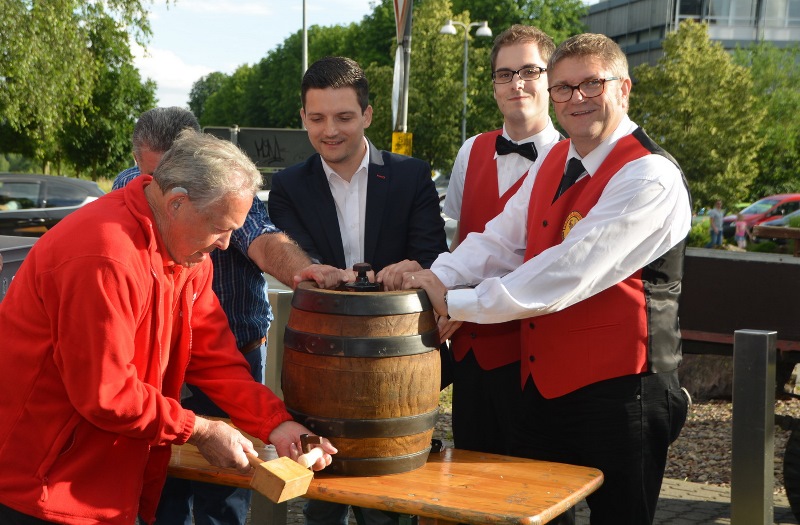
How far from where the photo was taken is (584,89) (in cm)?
297

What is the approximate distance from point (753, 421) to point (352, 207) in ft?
5.29

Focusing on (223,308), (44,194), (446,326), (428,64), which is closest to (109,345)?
(446,326)

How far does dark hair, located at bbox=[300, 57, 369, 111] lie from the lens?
342cm

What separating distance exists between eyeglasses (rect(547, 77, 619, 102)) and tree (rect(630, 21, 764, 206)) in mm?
26544

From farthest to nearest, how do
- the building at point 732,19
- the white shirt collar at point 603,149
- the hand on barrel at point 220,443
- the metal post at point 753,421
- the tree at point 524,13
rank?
the building at point 732,19, the tree at point 524,13, the metal post at point 753,421, the white shirt collar at point 603,149, the hand on barrel at point 220,443

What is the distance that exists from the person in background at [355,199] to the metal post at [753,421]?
1.13 metres

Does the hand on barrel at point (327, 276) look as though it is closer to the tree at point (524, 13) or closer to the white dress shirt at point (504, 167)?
the white dress shirt at point (504, 167)

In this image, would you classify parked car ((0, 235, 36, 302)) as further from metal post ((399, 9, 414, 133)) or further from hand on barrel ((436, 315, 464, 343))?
metal post ((399, 9, 414, 133))

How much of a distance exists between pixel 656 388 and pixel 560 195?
67 centimetres

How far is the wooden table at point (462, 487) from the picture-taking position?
2412 mm

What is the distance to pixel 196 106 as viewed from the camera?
131 meters

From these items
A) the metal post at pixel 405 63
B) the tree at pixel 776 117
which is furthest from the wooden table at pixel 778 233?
the tree at pixel 776 117

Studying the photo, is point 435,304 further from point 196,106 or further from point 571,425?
point 196,106

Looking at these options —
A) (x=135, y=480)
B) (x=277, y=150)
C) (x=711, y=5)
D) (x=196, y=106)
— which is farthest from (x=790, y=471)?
(x=196, y=106)
